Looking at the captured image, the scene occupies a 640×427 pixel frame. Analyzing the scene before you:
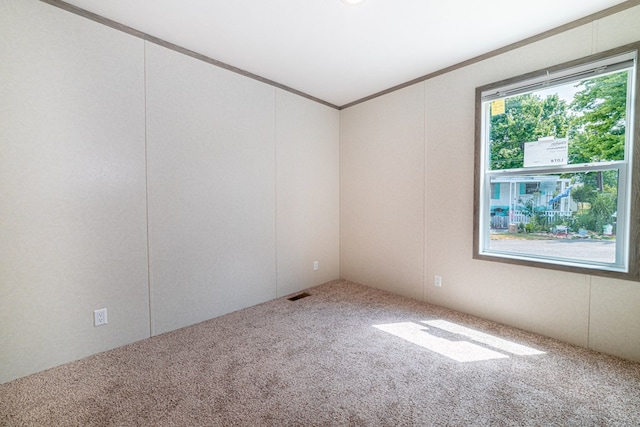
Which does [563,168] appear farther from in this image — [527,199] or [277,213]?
[277,213]

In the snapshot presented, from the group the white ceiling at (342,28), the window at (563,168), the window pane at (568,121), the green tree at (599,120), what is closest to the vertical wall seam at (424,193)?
the white ceiling at (342,28)

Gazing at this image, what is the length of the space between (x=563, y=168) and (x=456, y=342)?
1.72 m

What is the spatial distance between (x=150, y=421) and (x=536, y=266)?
3.03 metres

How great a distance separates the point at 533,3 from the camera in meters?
1.89

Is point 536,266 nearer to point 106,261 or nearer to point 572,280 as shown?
point 572,280

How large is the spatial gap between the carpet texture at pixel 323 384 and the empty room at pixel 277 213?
0.05 feet

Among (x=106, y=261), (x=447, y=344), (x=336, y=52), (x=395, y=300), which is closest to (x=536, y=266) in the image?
(x=447, y=344)

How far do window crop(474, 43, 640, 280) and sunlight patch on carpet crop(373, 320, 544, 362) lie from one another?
0.73 metres

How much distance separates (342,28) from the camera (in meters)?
2.18

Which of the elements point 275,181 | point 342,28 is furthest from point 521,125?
point 275,181

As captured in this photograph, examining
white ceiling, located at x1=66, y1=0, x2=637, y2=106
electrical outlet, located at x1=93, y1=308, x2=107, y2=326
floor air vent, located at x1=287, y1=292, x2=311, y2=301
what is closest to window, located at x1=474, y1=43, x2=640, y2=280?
white ceiling, located at x1=66, y1=0, x2=637, y2=106

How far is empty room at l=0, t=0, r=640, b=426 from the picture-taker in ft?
5.51

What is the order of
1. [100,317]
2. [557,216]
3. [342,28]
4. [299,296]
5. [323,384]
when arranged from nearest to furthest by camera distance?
[323,384]
[100,317]
[342,28]
[557,216]
[299,296]

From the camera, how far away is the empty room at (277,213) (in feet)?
5.51
